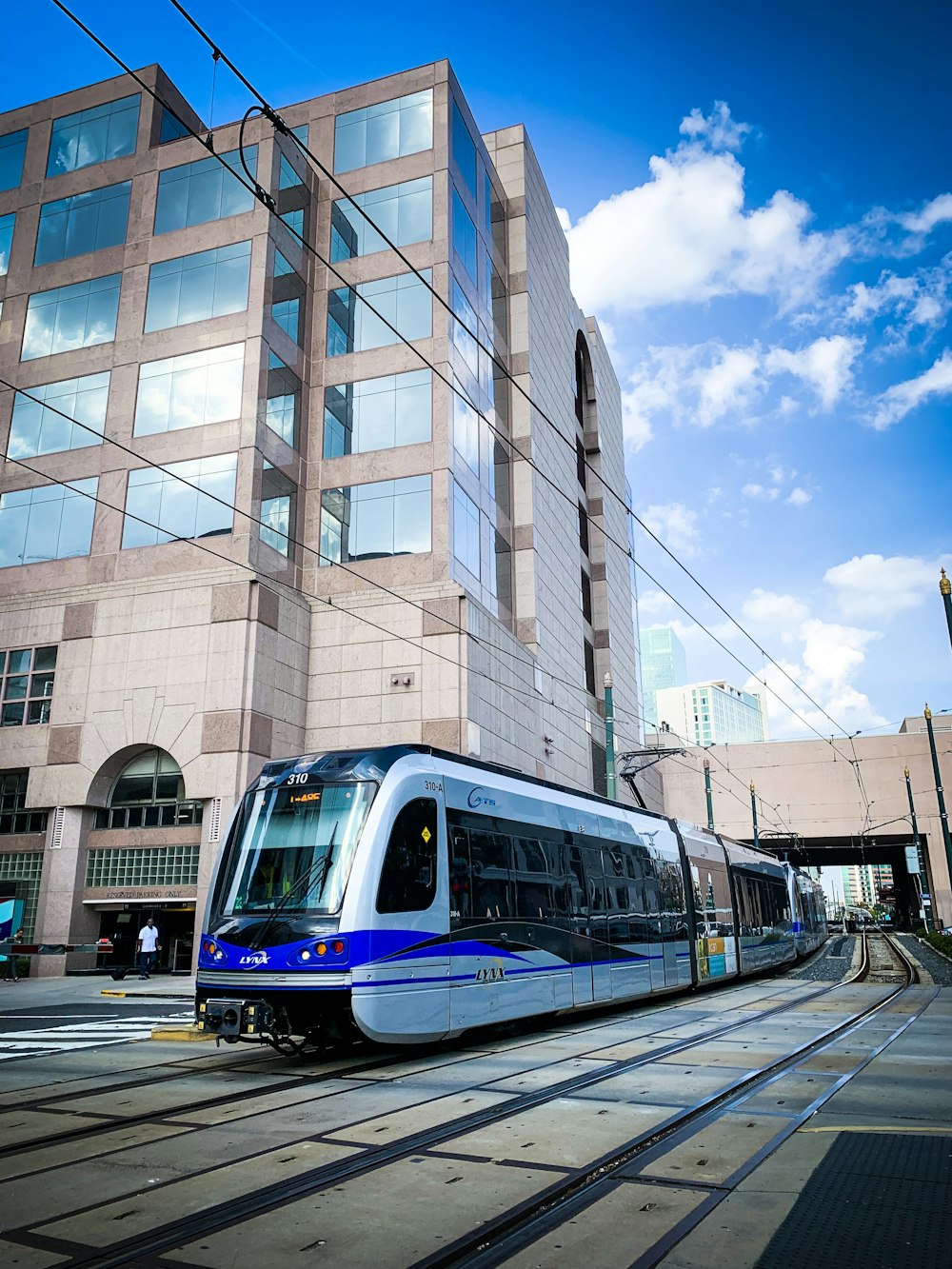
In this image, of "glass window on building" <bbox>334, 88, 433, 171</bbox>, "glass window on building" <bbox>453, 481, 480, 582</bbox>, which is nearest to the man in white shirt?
"glass window on building" <bbox>453, 481, 480, 582</bbox>

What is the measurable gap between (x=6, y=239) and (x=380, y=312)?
55.8 feet

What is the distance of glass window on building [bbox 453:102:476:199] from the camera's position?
122 ft

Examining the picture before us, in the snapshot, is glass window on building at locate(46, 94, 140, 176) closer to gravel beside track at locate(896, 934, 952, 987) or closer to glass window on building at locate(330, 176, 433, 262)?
glass window on building at locate(330, 176, 433, 262)

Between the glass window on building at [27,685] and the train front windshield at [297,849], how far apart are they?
22912mm

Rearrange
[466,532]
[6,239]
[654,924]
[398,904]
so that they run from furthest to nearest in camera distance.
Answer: [6,239]
[466,532]
[654,924]
[398,904]

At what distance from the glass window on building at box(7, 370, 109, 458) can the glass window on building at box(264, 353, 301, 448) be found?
6187 millimetres

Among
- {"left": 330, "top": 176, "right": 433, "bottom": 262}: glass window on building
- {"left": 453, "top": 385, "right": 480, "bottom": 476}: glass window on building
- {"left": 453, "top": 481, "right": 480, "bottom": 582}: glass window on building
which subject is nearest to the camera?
{"left": 453, "top": 481, "right": 480, "bottom": 582}: glass window on building

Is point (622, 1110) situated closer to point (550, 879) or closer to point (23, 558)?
point (550, 879)

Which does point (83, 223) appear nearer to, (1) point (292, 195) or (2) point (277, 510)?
(1) point (292, 195)

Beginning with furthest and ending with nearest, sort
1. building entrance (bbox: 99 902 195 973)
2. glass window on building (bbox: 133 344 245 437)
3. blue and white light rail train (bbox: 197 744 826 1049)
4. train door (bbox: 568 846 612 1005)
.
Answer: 1. glass window on building (bbox: 133 344 245 437)
2. building entrance (bbox: 99 902 195 973)
3. train door (bbox: 568 846 612 1005)
4. blue and white light rail train (bbox: 197 744 826 1049)

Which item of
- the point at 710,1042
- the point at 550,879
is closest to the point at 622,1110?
the point at 710,1042

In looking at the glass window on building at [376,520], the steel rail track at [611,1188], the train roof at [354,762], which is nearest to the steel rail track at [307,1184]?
the steel rail track at [611,1188]

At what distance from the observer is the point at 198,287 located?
34.4m

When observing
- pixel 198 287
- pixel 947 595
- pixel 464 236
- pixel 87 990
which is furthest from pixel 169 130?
pixel 947 595
